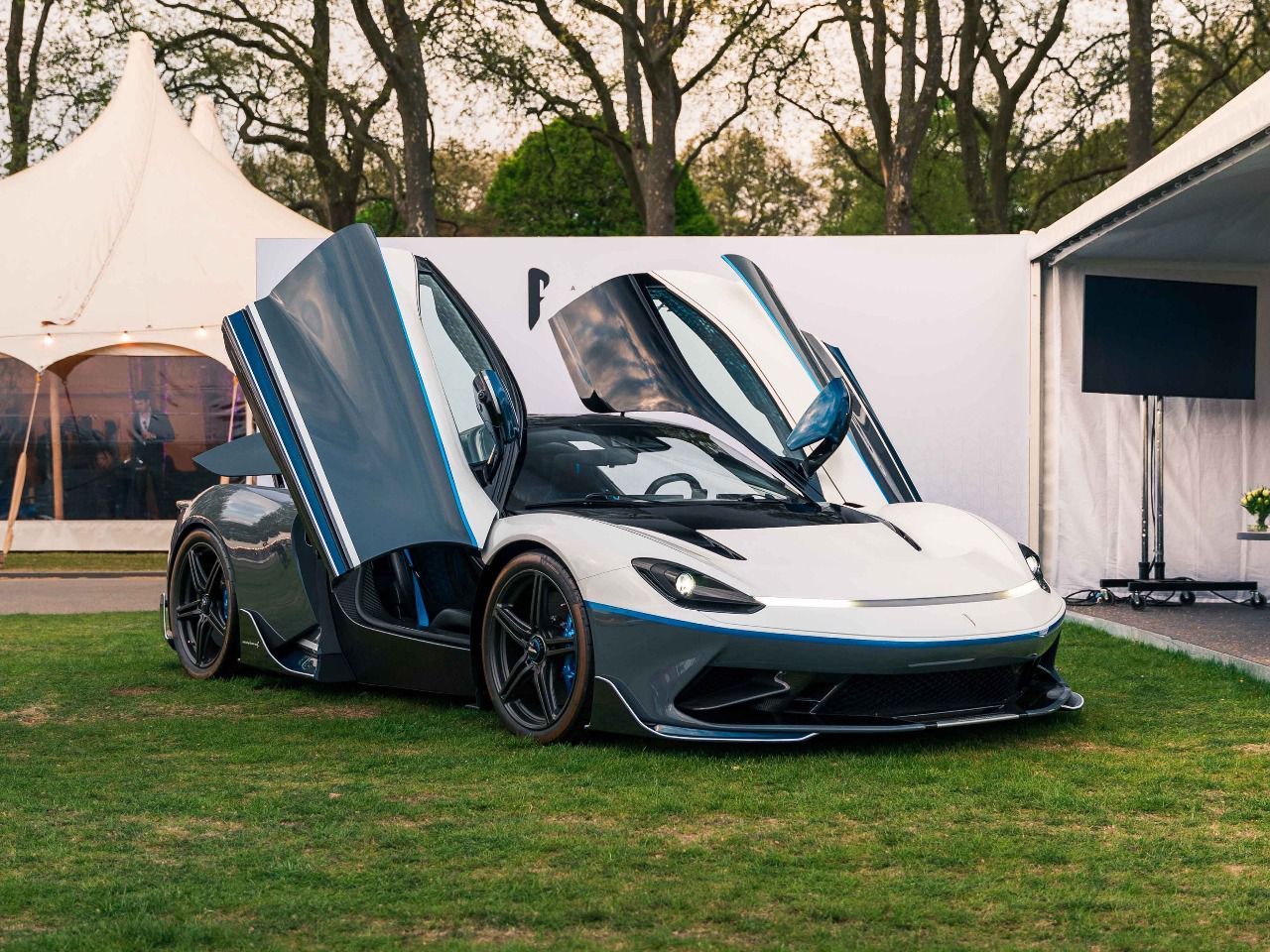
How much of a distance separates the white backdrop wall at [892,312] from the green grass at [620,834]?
19.6 ft

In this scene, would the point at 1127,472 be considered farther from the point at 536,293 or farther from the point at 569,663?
the point at 569,663

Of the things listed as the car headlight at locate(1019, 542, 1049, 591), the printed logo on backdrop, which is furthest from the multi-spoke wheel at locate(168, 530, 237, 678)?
the printed logo on backdrop

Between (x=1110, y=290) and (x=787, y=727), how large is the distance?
23.3 feet

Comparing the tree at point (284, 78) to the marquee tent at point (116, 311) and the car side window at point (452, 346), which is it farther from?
the car side window at point (452, 346)

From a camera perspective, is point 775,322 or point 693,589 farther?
point 775,322

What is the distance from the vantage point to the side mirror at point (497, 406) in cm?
591

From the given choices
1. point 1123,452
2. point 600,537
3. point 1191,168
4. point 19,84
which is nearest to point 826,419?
point 600,537

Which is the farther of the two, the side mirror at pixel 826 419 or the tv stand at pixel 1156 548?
the tv stand at pixel 1156 548

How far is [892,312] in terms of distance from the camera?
12266 mm

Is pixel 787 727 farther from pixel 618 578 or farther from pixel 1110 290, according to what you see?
pixel 1110 290

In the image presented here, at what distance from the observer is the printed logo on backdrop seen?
39.9 feet

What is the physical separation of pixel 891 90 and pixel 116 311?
1754 centimetres

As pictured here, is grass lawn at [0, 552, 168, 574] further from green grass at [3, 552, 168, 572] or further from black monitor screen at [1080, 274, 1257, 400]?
black monitor screen at [1080, 274, 1257, 400]

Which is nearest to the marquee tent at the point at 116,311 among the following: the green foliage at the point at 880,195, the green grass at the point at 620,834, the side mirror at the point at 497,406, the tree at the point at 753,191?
the green grass at the point at 620,834
